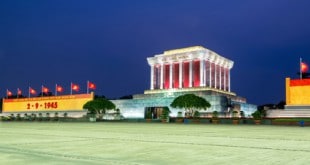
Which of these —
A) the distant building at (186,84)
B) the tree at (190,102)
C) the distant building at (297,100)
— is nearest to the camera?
the distant building at (297,100)

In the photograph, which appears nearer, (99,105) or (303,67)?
(303,67)

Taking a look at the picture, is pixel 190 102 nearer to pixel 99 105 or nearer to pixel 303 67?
pixel 303 67

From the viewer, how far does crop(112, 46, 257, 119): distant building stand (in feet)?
272

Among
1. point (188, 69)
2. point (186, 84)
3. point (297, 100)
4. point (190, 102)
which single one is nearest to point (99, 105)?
point (190, 102)

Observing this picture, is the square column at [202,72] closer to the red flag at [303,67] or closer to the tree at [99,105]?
the tree at [99,105]

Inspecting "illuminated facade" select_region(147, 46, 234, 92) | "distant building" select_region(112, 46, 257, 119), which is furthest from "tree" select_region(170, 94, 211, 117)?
"illuminated facade" select_region(147, 46, 234, 92)

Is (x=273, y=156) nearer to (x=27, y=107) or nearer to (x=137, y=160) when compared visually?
(x=137, y=160)

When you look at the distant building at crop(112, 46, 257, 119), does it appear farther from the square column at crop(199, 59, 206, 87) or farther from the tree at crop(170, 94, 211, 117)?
the tree at crop(170, 94, 211, 117)

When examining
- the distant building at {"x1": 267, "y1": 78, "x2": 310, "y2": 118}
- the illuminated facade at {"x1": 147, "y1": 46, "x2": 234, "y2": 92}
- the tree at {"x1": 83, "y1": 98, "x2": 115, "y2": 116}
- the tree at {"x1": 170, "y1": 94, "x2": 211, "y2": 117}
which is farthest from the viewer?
the illuminated facade at {"x1": 147, "y1": 46, "x2": 234, "y2": 92}

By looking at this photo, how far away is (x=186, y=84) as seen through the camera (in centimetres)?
10062

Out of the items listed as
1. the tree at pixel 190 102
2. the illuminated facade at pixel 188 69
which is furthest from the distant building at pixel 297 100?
the illuminated facade at pixel 188 69

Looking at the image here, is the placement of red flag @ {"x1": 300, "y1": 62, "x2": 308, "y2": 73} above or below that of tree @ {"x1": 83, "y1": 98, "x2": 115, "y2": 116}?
above

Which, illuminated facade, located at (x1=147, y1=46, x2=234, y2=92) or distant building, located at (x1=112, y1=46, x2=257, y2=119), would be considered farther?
illuminated facade, located at (x1=147, y1=46, x2=234, y2=92)

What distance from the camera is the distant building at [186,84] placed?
8293 centimetres
